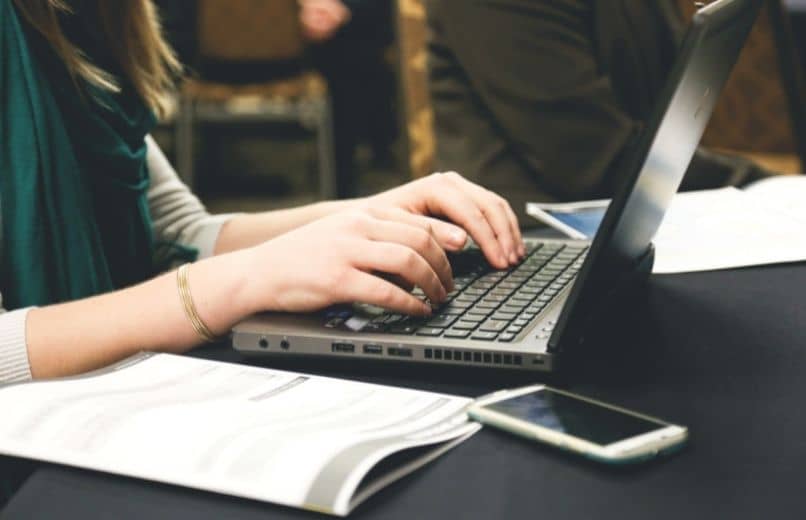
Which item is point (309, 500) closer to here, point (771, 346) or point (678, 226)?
point (771, 346)

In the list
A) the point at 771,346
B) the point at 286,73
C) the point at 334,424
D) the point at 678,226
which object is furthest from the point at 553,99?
the point at 286,73

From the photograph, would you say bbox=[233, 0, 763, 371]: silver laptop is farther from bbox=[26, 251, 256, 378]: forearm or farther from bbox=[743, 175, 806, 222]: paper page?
bbox=[743, 175, 806, 222]: paper page

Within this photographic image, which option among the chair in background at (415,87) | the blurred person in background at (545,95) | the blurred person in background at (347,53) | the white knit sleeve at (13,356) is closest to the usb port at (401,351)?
the white knit sleeve at (13,356)

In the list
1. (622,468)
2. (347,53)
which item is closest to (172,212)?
(622,468)

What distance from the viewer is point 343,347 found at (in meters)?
0.67

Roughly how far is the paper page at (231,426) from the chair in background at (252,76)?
3.30 m

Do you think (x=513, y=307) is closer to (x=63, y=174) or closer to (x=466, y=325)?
(x=466, y=325)

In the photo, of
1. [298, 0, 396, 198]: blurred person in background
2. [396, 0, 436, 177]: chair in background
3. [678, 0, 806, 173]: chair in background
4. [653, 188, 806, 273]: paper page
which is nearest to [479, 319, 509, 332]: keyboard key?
[653, 188, 806, 273]: paper page

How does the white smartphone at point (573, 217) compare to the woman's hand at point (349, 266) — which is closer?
the woman's hand at point (349, 266)

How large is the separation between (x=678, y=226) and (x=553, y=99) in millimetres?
567

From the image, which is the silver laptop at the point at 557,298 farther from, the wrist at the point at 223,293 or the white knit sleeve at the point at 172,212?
the white knit sleeve at the point at 172,212

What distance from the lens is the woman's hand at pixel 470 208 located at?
33.7 inches

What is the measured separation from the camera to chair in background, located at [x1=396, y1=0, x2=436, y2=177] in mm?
1852

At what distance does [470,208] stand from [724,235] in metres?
0.32
